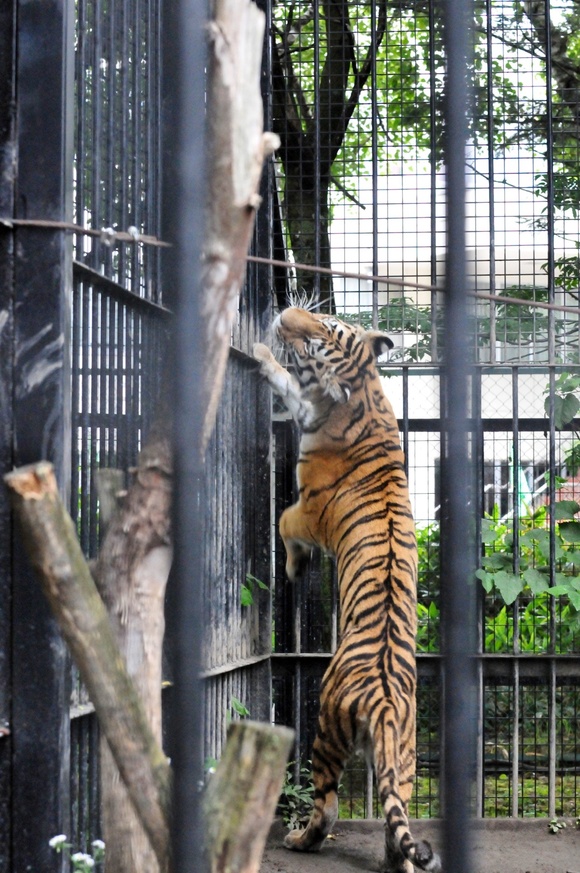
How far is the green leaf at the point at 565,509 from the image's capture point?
5.80 meters

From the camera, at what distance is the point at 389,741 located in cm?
438

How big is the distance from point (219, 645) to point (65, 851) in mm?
2057

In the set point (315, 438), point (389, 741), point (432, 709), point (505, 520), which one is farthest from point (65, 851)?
point (505, 520)

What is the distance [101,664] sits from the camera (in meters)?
1.67

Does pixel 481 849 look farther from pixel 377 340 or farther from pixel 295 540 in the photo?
pixel 377 340

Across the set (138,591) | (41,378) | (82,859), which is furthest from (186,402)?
(82,859)

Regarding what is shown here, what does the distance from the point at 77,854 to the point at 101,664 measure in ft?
4.06

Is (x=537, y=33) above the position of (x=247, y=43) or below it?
above

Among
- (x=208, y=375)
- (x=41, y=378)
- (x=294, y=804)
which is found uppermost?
(x=41, y=378)

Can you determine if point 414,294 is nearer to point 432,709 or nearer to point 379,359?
point 379,359

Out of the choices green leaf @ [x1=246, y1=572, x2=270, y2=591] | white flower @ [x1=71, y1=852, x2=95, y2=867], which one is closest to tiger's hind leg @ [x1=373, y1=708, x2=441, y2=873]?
green leaf @ [x1=246, y1=572, x2=270, y2=591]

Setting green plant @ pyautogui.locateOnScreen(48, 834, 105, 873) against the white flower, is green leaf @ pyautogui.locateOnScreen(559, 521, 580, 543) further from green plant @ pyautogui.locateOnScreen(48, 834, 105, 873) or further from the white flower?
the white flower

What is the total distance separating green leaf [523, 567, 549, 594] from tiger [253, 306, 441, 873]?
0.78m

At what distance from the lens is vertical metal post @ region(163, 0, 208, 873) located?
3.46 feet
